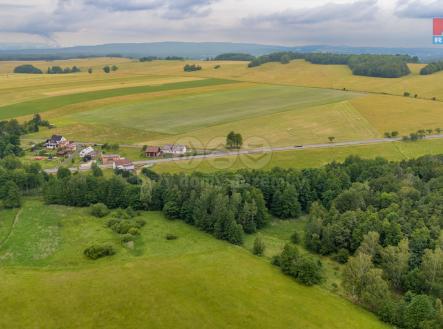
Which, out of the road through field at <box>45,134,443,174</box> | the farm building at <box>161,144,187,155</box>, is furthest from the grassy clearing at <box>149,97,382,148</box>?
the farm building at <box>161,144,187,155</box>

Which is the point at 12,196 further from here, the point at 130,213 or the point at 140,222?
the point at 140,222

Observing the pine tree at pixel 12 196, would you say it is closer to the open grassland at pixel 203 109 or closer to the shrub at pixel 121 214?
the shrub at pixel 121 214

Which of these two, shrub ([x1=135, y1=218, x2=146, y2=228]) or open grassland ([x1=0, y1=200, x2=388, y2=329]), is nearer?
open grassland ([x1=0, y1=200, x2=388, y2=329])

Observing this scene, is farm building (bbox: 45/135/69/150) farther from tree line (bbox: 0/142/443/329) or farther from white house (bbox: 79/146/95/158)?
tree line (bbox: 0/142/443/329)

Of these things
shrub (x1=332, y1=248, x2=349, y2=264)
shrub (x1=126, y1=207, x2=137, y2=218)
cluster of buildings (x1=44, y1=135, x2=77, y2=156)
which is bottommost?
shrub (x1=332, y1=248, x2=349, y2=264)

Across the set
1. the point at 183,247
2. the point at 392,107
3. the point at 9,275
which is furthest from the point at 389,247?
the point at 392,107

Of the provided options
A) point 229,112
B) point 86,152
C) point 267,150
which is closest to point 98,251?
point 86,152
